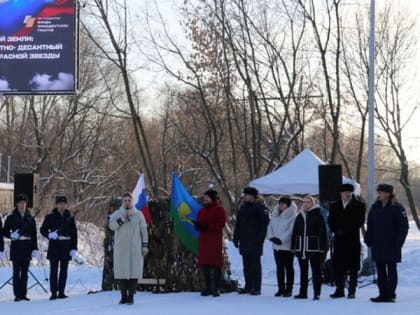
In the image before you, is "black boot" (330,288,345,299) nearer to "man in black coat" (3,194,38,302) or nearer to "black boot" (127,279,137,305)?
"black boot" (127,279,137,305)

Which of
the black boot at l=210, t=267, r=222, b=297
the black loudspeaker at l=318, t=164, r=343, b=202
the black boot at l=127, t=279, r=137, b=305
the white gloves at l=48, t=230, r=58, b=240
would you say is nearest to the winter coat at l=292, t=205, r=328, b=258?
the black boot at l=210, t=267, r=222, b=297

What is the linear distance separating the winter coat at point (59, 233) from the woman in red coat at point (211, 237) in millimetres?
2098

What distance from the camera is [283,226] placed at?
13391mm

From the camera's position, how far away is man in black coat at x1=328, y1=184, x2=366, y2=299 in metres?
12.5

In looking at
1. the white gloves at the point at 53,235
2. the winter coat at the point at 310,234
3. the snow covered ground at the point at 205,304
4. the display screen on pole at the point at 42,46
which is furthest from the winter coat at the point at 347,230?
the display screen on pole at the point at 42,46

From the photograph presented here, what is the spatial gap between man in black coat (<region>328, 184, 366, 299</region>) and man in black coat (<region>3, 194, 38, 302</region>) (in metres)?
4.80

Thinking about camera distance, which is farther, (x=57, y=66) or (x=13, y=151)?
(x=13, y=151)

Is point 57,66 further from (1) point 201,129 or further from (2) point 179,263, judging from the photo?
(1) point 201,129

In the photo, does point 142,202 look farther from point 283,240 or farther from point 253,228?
point 283,240

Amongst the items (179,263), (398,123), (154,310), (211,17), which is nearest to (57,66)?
(179,263)

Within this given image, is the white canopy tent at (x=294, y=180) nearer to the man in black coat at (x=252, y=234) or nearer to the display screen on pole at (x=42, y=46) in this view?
the display screen on pole at (x=42, y=46)

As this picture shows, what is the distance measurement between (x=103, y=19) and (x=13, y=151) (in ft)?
59.0

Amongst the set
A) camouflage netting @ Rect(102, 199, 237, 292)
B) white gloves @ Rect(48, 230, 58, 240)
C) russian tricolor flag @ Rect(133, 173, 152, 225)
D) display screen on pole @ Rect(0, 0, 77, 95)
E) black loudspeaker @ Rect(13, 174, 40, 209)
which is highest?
display screen on pole @ Rect(0, 0, 77, 95)

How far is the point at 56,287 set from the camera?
13359 mm
